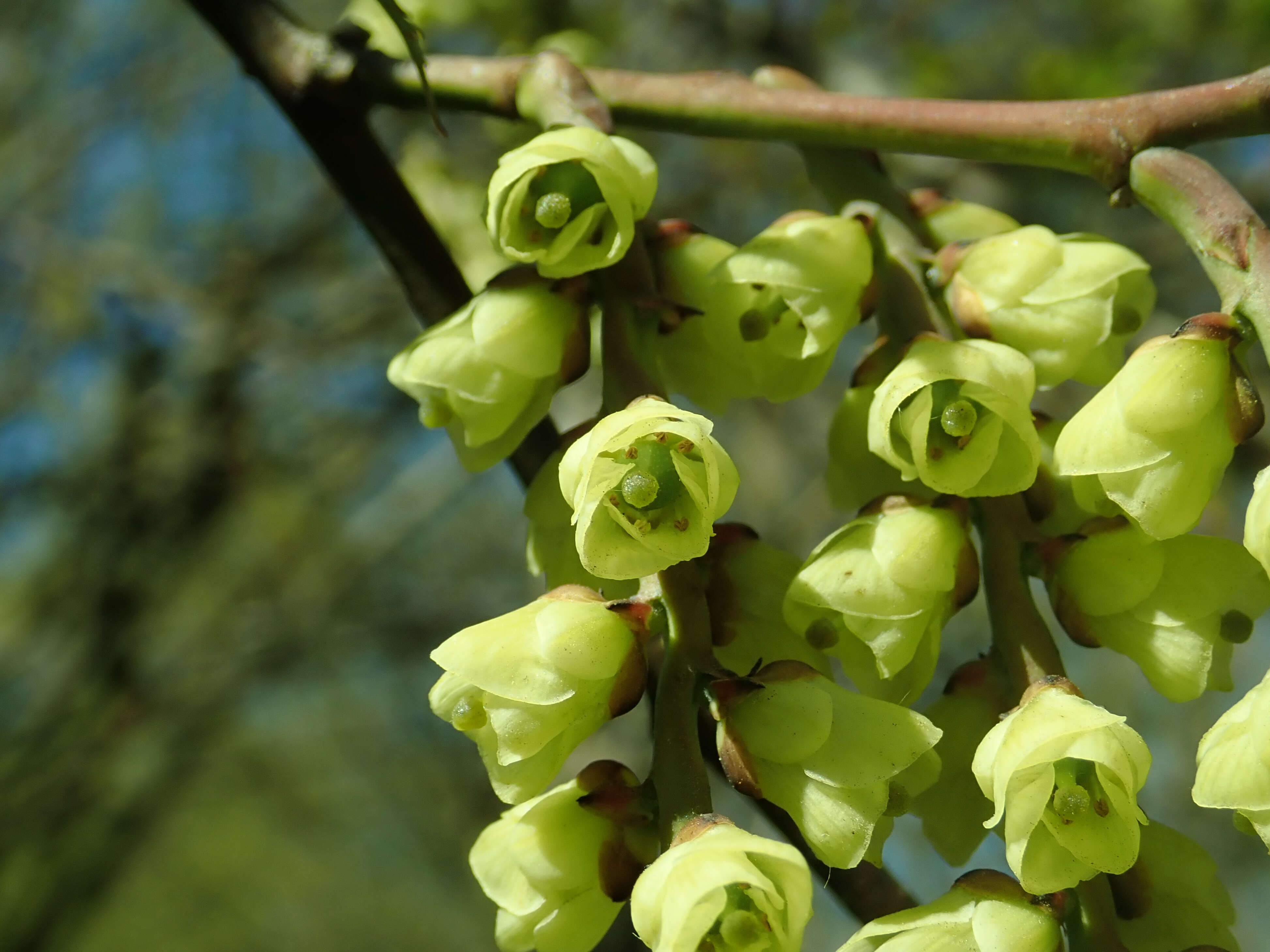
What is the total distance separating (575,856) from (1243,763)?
0.44 metres

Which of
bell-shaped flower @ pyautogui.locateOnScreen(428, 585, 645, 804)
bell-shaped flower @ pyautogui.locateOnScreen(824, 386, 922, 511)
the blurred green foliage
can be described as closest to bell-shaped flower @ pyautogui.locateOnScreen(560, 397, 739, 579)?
bell-shaped flower @ pyautogui.locateOnScreen(428, 585, 645, 804)

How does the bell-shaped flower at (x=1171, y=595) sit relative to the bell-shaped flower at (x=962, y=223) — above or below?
below

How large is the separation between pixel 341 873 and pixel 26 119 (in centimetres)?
370

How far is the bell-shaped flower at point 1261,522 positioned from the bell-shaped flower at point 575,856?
0.43 meters

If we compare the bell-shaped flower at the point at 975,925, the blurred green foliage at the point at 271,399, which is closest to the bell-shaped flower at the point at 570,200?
the bell-shaped flower at the point at 975,925

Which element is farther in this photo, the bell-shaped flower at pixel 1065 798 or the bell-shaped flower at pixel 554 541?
the bell-shaped flower at pixel 554 541

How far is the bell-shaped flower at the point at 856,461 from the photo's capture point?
3.71 feet

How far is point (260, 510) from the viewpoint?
4.12 metres

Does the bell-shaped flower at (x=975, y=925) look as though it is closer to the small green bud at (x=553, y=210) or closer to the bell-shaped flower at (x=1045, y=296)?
the bell-shaped flower at (x=1045, y=296)

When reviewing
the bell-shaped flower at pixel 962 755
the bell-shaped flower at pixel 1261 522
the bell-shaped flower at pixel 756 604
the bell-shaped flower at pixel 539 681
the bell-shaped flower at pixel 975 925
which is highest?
the bell-shaped flower at pixel 539 681

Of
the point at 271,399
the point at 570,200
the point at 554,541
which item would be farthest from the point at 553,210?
the point at 271,399

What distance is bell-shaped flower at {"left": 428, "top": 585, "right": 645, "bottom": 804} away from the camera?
2.83 ft

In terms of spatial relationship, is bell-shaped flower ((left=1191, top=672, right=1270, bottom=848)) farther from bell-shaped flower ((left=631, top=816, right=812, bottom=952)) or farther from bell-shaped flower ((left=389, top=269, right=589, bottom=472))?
bell-shaped flower ((left=389, top=269, right=589, bottom=472))

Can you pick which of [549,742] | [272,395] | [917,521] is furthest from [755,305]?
[272,395]
